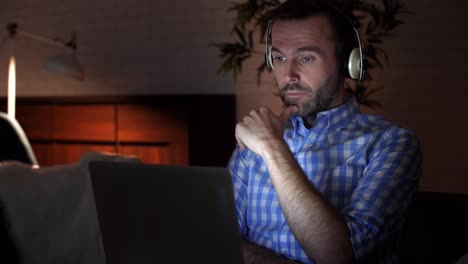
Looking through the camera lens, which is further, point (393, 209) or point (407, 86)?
point (407, 86)

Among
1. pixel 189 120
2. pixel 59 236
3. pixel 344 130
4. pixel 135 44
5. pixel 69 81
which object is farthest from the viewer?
pixel 69 81

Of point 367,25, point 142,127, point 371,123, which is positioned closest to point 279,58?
point 371,123

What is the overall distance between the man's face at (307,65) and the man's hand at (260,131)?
18 centimetres

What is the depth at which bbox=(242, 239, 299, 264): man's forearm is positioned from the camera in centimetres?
121

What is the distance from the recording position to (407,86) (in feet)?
11.3

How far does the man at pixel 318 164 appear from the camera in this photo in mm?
1173

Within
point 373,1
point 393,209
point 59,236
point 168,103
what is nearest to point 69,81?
point 168,103

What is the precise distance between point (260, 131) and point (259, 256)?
29cm

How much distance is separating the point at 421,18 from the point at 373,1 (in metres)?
0.31

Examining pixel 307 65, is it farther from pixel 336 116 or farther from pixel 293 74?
pixel 336 116

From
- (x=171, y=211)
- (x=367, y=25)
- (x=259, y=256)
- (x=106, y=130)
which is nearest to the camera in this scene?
(x=171, y=211)

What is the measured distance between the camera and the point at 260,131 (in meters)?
1.30

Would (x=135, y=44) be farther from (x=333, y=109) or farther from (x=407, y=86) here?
(x=333, y=109)

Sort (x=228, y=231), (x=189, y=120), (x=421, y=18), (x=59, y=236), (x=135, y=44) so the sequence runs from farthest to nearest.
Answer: (x=135, y=44) < (x=189, y=120) < (x=421, y=18) < (x=59, y=236) < (x=228, y=231)
